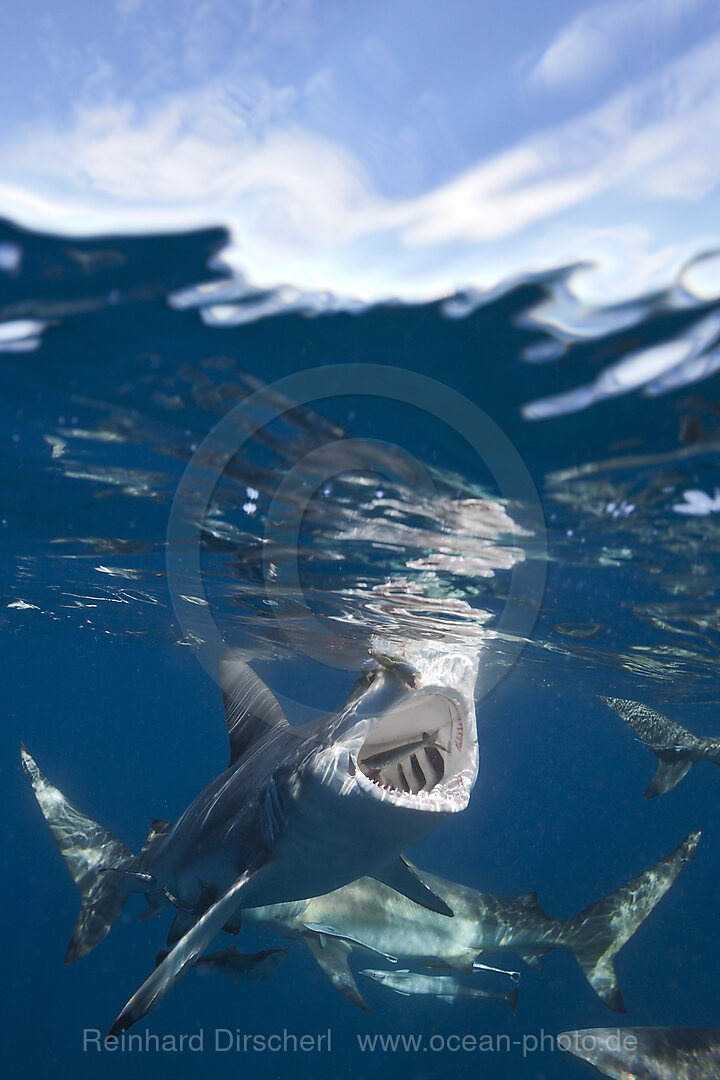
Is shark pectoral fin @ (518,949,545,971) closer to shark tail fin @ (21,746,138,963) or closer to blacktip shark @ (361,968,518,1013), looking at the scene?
blacktip shark @ (361,968,518,1013)

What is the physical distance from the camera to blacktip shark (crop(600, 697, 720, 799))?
37.0 ft

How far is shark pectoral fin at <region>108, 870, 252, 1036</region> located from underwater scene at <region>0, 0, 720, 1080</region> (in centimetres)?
4

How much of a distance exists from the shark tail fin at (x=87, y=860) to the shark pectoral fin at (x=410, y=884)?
3850 mm

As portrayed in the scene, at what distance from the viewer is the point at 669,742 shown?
1142 cm

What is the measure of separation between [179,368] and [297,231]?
2591mm

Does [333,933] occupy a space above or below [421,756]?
below

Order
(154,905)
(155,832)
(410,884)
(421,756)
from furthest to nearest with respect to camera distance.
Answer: (155,832) → (154,905) → (421,756) → (410,884)

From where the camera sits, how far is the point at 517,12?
12.4 ft

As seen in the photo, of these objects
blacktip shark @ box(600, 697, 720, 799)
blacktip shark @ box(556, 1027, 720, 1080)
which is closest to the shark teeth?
blacktip shark @ box(556, 1027, 720, 1080)

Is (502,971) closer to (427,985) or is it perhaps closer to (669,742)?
(427,985)

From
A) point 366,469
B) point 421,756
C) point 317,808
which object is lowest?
point 317,808

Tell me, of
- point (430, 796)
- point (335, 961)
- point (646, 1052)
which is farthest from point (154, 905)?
point (646, 1052)

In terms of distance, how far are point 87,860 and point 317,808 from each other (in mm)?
6543

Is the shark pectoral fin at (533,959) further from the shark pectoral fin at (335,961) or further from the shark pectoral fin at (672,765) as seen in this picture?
the shark pectoral fin at (672,765)
